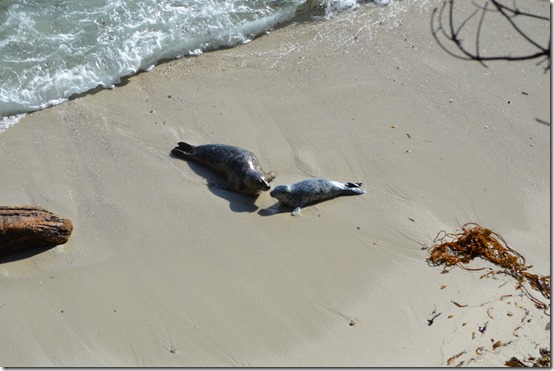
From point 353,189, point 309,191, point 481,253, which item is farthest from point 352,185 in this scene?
point 481,253

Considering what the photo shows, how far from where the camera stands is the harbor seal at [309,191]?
16.7 feet

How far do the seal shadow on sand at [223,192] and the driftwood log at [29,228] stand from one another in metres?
1.07

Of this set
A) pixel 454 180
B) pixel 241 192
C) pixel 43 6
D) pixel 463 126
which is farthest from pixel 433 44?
pixel 43 6

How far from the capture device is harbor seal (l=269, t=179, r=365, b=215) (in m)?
5.10

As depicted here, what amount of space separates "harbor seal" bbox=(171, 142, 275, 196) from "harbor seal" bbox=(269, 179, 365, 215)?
144 mm

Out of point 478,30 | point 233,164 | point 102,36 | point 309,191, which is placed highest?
point 102,36

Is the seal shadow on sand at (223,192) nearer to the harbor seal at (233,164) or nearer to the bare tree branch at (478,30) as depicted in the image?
the harbor seal at (233,164)

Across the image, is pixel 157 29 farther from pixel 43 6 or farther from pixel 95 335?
pixel 95 335

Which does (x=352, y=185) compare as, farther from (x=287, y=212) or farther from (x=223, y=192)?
(x=223, y=192)

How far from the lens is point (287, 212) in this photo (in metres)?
5.12

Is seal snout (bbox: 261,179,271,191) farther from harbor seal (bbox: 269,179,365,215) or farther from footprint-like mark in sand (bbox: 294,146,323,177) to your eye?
footprint-like mark in sand (bbox: 294,146,323,177)

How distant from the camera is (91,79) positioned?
6555 millimetres

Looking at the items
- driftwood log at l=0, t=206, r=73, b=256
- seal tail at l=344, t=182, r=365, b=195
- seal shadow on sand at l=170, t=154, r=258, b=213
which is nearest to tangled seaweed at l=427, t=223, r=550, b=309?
seal tail at l=344, t=182, r=365, b=195

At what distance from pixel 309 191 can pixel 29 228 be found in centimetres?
193
